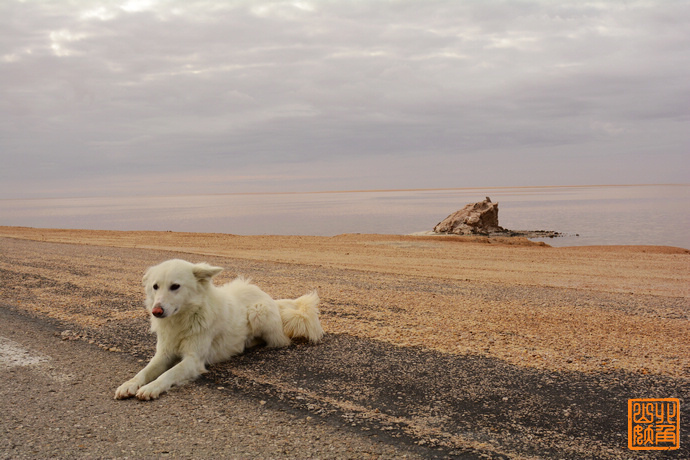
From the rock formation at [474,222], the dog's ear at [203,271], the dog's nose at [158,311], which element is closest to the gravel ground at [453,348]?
the dog's nose at [158,311]

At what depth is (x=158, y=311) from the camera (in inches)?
199

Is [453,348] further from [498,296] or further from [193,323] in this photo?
[498,296]

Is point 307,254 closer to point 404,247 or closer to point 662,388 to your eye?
point 404,247

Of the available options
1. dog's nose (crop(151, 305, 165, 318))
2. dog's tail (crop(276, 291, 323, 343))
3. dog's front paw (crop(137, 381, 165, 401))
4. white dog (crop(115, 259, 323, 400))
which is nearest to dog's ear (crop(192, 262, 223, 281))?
white dog (crop(115, 259, 323, 400))

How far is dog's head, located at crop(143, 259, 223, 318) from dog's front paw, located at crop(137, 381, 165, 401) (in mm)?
734

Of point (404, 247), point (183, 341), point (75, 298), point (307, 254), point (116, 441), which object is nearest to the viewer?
point (116, 441)

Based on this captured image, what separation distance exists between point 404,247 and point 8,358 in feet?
60.4

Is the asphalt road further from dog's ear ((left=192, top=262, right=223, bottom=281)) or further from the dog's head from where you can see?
dog's ear ((left=192, top=262, right=223, bottom=281))

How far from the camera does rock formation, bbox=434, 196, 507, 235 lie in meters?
30.7

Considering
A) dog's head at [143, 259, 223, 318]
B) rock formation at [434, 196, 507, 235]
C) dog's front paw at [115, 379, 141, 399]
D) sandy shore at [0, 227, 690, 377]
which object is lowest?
dog's front paw at [115, 379, 141, 399]

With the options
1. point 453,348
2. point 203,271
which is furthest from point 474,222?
point 203,271

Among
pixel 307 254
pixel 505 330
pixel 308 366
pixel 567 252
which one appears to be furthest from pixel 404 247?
pixel 308 366

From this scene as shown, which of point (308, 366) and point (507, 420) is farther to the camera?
point (308, 366)

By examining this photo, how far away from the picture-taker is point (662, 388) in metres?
5.05
